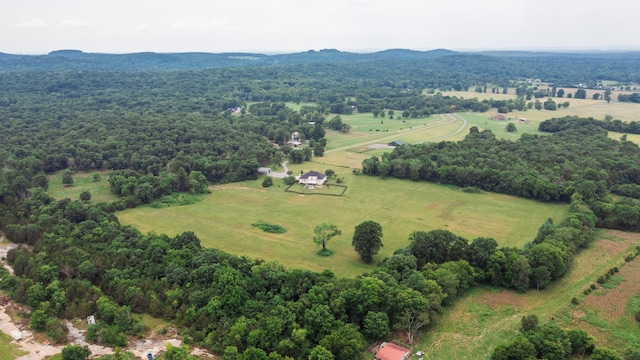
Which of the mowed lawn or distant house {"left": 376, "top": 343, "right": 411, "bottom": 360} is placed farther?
the mowed lawn

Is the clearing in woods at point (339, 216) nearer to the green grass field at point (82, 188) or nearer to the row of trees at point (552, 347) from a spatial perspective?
the green grass field at point (82, 188)

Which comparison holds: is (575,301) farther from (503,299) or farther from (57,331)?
(57,331)

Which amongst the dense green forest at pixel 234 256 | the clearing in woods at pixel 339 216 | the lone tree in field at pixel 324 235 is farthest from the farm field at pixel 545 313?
the lone tree in field at pixel 324 235

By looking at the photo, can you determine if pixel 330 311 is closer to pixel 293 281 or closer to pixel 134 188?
pixel 293 281

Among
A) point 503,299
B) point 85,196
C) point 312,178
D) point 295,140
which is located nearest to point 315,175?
point 312,178

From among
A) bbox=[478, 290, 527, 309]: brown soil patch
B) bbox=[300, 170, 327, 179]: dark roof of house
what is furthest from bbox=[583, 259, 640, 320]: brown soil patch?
bbox=[300, 170, 327, 179]: dark roof of house

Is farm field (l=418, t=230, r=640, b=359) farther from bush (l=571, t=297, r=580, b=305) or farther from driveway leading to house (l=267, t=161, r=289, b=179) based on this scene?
driveway leading to house (l=267, t=161, r=289, b=179)
